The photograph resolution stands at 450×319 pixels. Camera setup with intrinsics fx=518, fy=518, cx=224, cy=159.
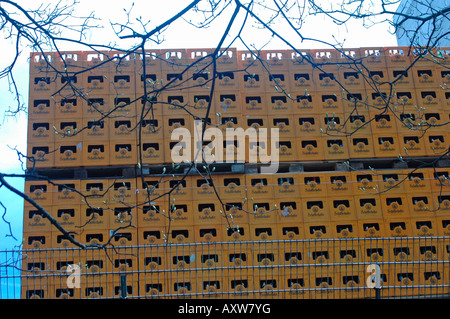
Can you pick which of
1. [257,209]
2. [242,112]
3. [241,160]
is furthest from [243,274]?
[242,112]

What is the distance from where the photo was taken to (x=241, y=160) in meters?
7.13

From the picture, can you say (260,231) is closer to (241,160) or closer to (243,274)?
(243,274)

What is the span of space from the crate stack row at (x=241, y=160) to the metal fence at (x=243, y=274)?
6cm

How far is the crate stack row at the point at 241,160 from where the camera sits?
6910mm

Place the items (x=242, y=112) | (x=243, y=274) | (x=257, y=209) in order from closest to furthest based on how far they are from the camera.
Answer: (x=243, y=274) < (x=257, y=209) < (x=242, y=112)

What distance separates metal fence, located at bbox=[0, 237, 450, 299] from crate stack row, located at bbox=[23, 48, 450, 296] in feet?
0.20

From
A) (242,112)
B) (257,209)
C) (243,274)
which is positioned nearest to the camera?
(243,274)

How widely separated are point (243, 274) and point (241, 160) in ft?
5.04

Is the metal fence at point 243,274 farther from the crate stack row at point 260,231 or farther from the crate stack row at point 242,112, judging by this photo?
the crate stack row at point 242,112

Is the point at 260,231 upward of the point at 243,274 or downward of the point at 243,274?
upward

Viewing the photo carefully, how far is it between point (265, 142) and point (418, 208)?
2316 mm

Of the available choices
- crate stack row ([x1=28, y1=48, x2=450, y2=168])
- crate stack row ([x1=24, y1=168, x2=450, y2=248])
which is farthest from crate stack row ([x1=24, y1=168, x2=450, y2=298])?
crate stack row ([x1=28, y1=48, x2=450, y2=168])

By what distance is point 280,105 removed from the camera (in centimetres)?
755

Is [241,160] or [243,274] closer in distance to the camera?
[243,274]
